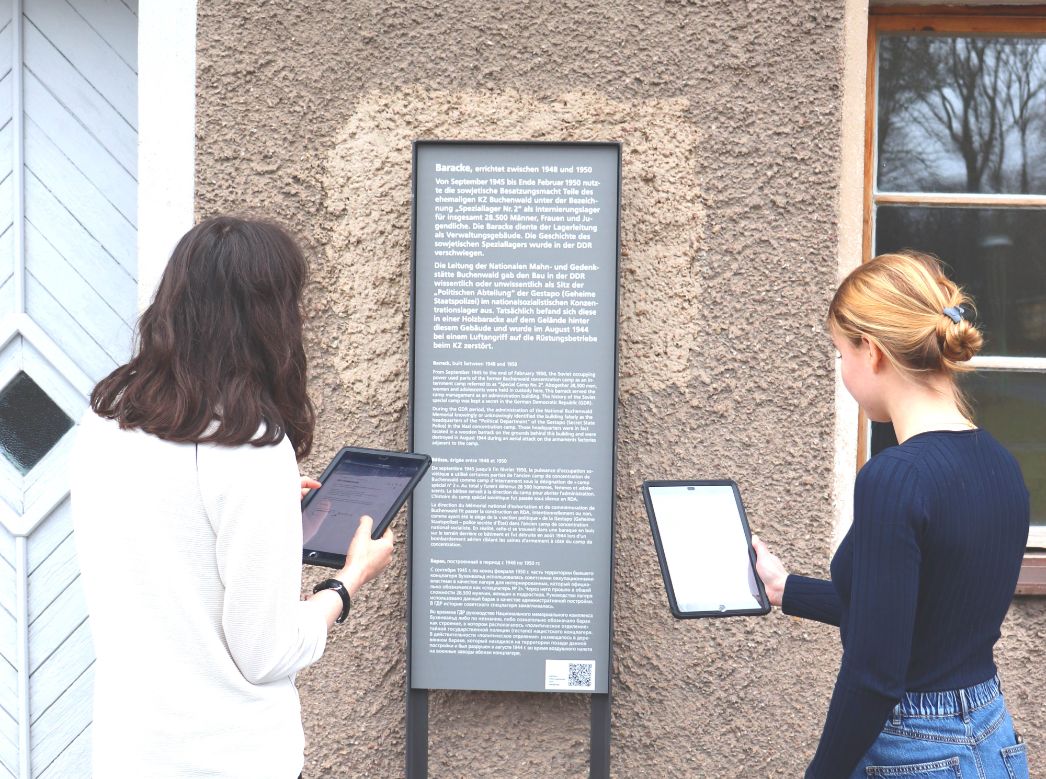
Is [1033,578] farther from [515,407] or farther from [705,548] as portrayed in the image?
[515,407]

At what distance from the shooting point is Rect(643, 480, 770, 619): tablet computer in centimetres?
200

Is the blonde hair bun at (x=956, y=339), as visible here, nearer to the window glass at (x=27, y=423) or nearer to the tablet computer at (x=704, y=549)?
the tablet computer at (x=704, y=549)

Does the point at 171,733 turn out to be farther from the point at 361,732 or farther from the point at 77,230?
the point at 77,230

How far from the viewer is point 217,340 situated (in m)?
1.48

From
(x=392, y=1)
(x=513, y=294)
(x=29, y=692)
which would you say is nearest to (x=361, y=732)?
(x=29, y=692)

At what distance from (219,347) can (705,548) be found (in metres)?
1.14

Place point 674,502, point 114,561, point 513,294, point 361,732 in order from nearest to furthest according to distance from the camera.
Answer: point 114,561
point 674,502
point 513,294
point 361,732

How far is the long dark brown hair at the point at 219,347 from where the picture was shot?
4.70ft

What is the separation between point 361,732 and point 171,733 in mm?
1309

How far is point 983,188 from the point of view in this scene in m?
2.86

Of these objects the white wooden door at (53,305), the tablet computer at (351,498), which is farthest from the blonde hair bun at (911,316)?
the white wooden door at (53,305)

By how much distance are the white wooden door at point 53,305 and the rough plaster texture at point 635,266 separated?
1.57ft

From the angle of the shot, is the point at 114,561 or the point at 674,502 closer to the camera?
the point at 114,561

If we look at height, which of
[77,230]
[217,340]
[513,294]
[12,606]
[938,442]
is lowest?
[12,606]
